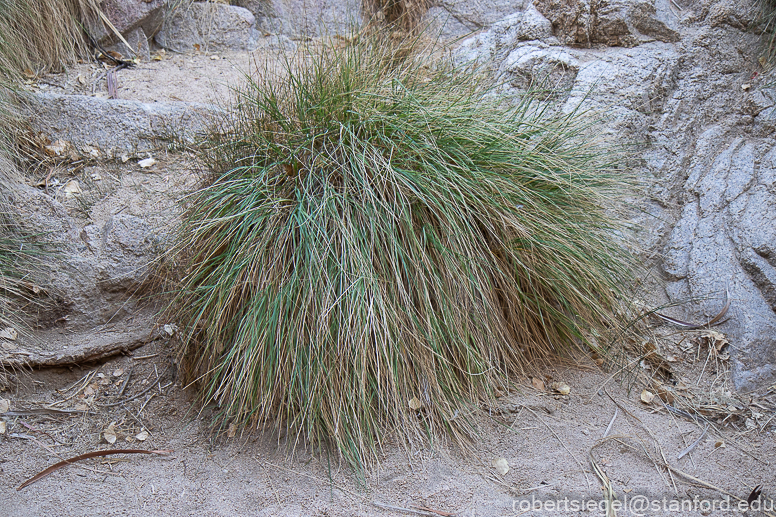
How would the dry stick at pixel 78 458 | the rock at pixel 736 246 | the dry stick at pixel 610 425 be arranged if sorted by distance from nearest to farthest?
the dry stick at pixel 78 458 < the dry stick at pixel 610 425 < the rock at pixel 736 246

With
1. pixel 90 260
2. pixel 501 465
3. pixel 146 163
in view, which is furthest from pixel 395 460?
pixel 146 163

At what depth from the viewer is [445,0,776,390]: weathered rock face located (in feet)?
7.78

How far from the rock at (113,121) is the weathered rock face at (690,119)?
1.80 m

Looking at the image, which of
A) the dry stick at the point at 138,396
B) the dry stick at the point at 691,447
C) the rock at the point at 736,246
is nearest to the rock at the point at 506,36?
the rock at the point at 736,246

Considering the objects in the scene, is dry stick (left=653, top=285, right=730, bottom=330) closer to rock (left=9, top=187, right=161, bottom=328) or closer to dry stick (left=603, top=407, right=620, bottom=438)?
dry stick (left=603, top=407, right=620, bottom=438)

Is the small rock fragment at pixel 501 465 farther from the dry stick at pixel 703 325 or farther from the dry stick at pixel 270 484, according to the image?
the dry stick at pixel 703 325

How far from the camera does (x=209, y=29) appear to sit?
14.4 feet

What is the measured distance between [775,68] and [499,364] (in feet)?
7.25

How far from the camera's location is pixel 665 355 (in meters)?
2.38

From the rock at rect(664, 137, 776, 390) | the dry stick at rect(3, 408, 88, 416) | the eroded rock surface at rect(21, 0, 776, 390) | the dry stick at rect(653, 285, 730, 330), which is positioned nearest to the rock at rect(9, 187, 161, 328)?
the eroded rock surface at rect(21, 0, 776, 390)

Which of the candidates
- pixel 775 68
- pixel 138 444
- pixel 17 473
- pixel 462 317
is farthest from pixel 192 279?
pixel 775 68

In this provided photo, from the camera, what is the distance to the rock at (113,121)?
304 centimetres

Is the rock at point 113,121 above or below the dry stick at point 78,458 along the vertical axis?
above

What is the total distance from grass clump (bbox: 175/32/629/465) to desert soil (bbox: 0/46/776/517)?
4.8 inches
